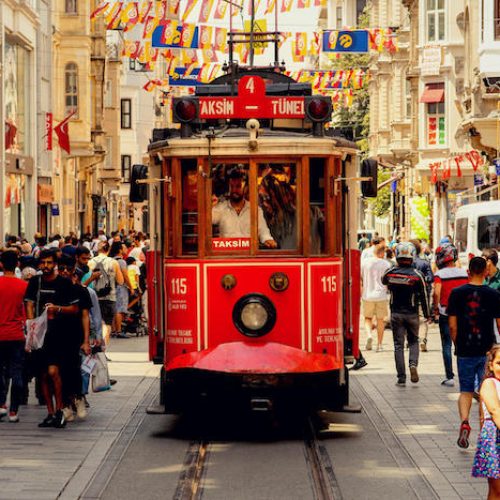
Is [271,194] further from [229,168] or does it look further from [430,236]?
[430,236]

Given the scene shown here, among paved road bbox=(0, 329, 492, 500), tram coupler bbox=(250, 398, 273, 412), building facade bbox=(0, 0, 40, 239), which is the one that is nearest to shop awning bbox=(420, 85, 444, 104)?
building facade bbox=(0, 0, 40, 239)

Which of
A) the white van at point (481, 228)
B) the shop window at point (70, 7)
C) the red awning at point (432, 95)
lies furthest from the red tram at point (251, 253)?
the shop window at point (70, 7)

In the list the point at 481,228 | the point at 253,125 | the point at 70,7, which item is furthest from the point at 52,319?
the point at 70,7

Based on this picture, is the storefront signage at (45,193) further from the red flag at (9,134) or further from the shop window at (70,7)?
the shop window at (70,7)

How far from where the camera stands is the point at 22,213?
41.7 m

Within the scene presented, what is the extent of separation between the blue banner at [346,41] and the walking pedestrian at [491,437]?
3028cm

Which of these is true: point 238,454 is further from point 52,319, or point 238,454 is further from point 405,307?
point 405,307

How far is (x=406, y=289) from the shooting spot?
18.4 metres

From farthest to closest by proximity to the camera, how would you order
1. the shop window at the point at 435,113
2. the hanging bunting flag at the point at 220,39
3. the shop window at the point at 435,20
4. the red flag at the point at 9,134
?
the shop window at the point at 435,113, the shop window at the point at 435,20, the hanging bunting flag at the point at 220,39, the red flag at the point at 9,134

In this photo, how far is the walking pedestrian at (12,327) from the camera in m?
15.0

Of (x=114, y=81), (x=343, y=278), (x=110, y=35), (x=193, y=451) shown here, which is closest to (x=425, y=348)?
(x=343, y=278)

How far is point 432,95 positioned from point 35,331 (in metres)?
39.3

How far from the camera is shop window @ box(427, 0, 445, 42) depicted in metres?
51.4

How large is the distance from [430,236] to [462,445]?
4346 cm
